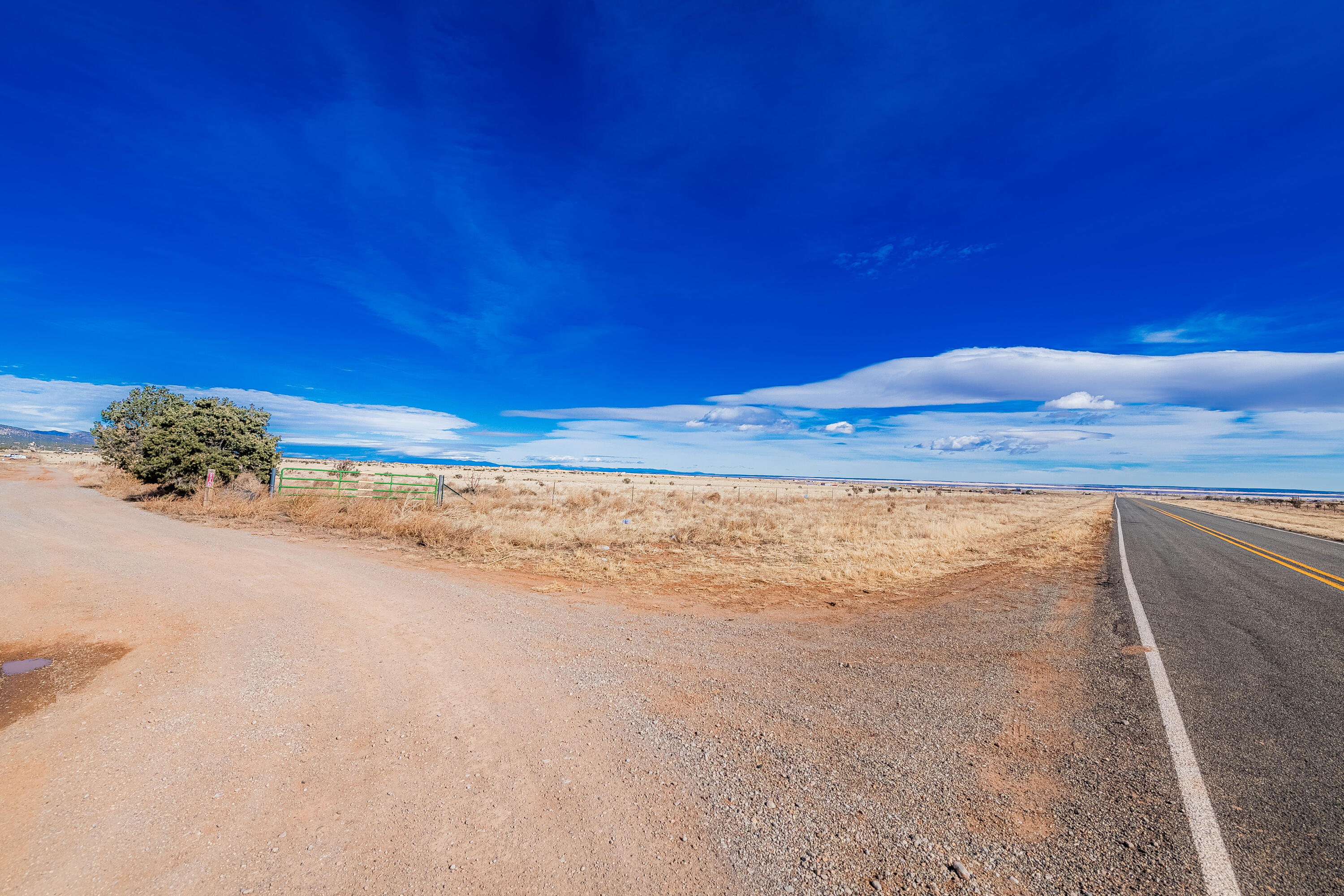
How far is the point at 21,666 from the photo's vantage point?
226 inches

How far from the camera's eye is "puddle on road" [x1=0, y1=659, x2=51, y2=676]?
5566mm

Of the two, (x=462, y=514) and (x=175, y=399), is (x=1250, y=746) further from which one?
(x=175, y=399)

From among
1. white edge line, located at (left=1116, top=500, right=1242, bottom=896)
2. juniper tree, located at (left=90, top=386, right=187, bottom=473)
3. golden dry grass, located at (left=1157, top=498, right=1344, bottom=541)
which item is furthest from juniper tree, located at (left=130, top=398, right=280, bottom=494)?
golden dry grass, located at (left=1157, top=498, right=1344, bottom=541)

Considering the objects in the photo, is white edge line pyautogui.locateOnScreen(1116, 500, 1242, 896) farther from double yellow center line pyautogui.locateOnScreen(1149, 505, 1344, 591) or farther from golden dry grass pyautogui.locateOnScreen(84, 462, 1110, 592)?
double yellow center line pyautogui.locateOnScreen(1149, 505, 1344, 591)

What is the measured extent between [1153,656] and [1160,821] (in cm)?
435

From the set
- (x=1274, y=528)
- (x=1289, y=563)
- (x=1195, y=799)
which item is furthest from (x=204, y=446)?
(x=1274, y=528)

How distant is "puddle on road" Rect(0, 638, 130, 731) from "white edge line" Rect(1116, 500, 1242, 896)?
8437 millimetres

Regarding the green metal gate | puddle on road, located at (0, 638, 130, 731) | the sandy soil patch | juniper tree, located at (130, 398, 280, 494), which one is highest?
juniper tree, located at (130, 398, 280, 494)

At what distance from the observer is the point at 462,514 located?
2188 cm

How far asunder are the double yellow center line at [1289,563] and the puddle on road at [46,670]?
2057 cm

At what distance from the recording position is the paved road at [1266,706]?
3.18 metres

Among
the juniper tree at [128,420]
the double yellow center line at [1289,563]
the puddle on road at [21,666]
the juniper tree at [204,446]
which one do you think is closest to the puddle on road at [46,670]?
the puddle on road at [21,666]

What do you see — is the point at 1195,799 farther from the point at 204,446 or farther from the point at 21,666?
the point at 204,446

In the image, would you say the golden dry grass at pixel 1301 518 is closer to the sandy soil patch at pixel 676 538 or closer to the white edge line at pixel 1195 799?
the sandy soil patch at pixel 676 538
